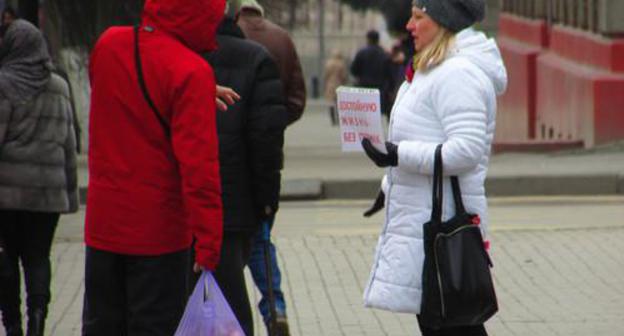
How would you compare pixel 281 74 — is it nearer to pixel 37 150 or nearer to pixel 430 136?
pixel 37 150

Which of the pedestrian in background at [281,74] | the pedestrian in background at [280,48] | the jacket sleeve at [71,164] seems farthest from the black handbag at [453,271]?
the jacket sleeve at [71,164]

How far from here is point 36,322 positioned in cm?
851

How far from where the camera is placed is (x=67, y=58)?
924 inches

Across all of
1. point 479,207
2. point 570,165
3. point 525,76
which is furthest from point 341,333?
point 525,76

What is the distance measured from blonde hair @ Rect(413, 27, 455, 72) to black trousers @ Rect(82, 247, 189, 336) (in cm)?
99

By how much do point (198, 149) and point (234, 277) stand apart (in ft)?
4.14

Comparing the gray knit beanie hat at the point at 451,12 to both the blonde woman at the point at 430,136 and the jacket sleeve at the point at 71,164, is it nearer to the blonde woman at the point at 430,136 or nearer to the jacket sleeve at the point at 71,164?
the blonde woman at the point at 430,136

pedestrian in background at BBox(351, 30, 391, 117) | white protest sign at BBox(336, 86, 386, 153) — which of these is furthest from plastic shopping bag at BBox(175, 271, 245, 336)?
pedestrian in background at BBox(351, 30, 391, 117)

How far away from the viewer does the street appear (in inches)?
362

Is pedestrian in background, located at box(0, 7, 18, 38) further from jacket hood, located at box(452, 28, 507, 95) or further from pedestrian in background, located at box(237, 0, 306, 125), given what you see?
jacket hood, located at box(452, 28, 507, 95)

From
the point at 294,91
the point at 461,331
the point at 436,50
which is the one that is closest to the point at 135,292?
the point at 461,331

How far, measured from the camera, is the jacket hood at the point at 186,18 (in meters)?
6.00

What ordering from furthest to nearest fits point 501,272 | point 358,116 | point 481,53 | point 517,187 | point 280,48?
point 517,187 < point 501,272 < point 280,48 < point 358,116 < point 481,53

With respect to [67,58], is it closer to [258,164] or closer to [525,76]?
[525,76]
